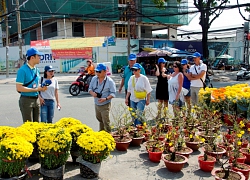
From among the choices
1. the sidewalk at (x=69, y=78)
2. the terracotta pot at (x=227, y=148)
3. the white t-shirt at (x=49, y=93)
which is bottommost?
the terracotta pot at (x=227, y=148)

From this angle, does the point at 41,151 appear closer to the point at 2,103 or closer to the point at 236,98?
the point at 236,98

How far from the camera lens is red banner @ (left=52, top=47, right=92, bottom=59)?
2180cm

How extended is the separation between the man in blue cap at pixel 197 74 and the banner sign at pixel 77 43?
49.3ft

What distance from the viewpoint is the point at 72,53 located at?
21.9m

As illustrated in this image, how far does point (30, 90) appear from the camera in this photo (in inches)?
157

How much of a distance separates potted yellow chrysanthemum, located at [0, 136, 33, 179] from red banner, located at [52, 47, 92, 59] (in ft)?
63.8

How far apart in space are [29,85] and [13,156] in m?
1.53

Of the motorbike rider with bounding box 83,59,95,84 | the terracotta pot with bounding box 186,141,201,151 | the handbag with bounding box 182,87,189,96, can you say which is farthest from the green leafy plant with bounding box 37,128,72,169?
the motorbike rider with bounding box 83,59,95,84

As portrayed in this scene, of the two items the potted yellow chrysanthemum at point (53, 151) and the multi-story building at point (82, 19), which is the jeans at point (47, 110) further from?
the multi-story building at point (82, 19)

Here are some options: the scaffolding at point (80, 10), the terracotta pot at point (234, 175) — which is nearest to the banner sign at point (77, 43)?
the scaffolding at point (80, 10)

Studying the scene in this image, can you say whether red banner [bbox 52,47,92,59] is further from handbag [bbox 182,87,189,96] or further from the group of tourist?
handbag [bbox 182,87,189,96]

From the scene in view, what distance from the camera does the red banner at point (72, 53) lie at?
71.5 feet

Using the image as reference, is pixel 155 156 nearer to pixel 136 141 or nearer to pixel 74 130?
pixel 136 141

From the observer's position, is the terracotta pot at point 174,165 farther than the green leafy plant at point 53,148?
Yes
